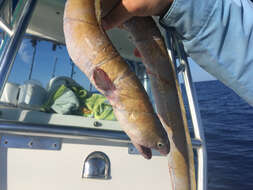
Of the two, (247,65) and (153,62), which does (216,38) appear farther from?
(153,62)

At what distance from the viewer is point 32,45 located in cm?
481

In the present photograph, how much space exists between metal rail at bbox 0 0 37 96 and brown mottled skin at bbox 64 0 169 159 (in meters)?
0.93

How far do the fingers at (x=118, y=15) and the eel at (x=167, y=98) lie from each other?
6.9 inches

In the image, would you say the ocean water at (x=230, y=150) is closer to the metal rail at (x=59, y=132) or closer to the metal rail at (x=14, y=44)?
the metal rail at (x=59, y=132)

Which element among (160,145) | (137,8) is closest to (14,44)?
(137,8)

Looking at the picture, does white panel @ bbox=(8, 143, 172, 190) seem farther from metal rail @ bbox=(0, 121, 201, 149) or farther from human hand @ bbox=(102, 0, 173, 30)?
human hand @ bbox=(102, 0, 173, 30)

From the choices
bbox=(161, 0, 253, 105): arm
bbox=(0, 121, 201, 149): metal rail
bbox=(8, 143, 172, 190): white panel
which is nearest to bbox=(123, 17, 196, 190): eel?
bbox=(161, 0, 253, 105): arm

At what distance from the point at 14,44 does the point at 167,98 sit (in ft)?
5.01

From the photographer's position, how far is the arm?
107 cm

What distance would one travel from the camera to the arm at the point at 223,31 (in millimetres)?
1066

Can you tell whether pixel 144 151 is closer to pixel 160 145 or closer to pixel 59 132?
pixel 160 145

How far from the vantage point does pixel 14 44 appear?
202cm

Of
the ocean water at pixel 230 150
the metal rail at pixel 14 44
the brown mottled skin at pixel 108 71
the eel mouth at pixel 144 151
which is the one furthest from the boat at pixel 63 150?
the ocean water at pixel 230 150

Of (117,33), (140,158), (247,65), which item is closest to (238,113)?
(117,33)
